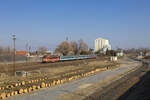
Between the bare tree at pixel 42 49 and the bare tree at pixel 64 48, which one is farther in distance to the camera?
the bare tree at pixel 42 49

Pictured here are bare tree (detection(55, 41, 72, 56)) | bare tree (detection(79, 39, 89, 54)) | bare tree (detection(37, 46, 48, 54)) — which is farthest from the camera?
bare tree (detection(37, 46, 48, 54))

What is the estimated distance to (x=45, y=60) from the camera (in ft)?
178

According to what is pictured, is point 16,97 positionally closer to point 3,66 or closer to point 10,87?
point 10,87

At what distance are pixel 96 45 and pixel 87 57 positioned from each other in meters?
120

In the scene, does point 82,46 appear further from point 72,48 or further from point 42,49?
point 42,49

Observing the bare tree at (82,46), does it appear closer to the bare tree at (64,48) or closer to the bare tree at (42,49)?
the bare tree at (64,48)

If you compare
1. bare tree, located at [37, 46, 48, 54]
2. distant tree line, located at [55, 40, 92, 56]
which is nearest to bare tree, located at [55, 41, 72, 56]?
distant tree line, located at [55, 40, 92, 56]

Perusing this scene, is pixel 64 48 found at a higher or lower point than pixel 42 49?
lower

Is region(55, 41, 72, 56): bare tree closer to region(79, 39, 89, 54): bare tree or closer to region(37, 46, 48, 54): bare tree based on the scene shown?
region(79, 39, 89, 54): bare tree

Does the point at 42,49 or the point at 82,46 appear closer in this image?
the point at 82,46

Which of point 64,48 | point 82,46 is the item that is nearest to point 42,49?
point 82,46

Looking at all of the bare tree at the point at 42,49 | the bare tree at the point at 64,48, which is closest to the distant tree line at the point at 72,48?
the bare tree at the point at 64,48

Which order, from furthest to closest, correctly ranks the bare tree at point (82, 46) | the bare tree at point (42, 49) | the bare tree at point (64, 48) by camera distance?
the bare tree at point (42, 49) < the bare tree at point (82, 46) < the bare tree at point (64, 48)

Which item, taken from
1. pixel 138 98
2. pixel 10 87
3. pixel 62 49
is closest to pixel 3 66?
pixel 10 87
